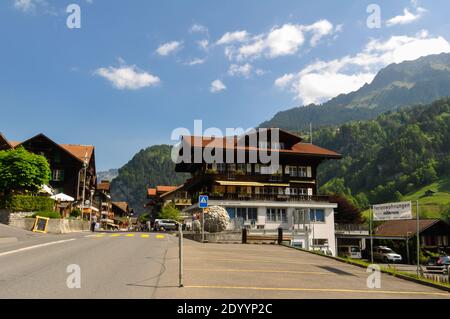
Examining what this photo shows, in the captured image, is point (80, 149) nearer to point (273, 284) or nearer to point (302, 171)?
point (302, 171)

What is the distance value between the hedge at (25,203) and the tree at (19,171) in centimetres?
126

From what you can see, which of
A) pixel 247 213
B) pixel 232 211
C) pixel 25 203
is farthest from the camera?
pixel 247 213

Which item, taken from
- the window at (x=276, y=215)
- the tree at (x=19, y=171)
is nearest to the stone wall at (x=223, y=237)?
the tree at (x=19, y=171)

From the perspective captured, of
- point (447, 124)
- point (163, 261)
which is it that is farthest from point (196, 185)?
point (447, 124)

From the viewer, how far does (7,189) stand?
3962 cm

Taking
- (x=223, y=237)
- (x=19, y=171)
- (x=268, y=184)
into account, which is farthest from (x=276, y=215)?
(x=19, y=171)

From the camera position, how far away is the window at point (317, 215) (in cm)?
5084

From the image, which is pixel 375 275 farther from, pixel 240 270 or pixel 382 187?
pixel 382 187

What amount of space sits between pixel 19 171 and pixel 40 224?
752 centimetres

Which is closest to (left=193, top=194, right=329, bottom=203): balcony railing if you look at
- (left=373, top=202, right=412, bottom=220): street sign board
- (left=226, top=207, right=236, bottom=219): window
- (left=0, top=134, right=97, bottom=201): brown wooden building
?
(left=226, top=207, right=236, bottom=219): window

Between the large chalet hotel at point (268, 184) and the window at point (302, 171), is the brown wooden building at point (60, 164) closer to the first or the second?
the large chalet hotel at point (268, 184)

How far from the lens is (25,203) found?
3884 cm

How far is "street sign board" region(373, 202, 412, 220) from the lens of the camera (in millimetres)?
13719
